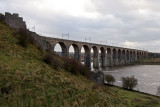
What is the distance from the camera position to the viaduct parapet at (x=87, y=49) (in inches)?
864

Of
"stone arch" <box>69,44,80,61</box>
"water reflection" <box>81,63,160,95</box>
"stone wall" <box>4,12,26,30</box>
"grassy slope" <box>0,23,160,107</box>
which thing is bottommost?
"water reflection" <box>81,63,160,95</box>

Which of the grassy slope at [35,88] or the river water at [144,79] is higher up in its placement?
the grassy slope at [35,88]

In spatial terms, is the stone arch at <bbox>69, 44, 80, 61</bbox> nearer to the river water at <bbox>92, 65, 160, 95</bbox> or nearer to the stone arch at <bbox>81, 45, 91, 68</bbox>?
the stone arch at <bbox>81, 45, 91, 68</bbox>

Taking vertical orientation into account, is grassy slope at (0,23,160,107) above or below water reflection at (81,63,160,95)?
above

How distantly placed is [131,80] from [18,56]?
55.9ft

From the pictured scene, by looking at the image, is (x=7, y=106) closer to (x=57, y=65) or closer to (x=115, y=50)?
(x=57, y=65)

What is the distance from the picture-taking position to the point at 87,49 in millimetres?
60625

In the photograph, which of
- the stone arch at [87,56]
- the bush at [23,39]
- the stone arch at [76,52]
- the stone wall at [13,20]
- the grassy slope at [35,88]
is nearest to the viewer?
the grassy slope at [35,88]

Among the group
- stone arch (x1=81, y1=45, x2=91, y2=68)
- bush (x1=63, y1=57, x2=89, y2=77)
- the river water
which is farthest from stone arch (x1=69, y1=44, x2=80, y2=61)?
bush (x1=63, y1=57, x2=89, y2=77)

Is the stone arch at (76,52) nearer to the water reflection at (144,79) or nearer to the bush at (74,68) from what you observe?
the water reflection at (144,79)

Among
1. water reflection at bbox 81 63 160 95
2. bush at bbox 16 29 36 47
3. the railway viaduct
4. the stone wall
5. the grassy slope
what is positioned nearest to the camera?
the grassy slope

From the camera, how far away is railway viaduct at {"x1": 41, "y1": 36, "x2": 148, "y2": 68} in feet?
150

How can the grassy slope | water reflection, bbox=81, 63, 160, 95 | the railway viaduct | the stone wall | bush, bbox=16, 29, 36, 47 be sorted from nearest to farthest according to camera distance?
the grassy slope
bush, bbox=16, 29, 36, 47
the stone wall
water reflection, bbox=81, 63, 160, 95
the railway viaduct

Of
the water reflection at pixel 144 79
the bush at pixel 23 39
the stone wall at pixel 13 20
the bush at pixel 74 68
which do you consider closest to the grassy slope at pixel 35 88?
the bush at pixel 23 39
